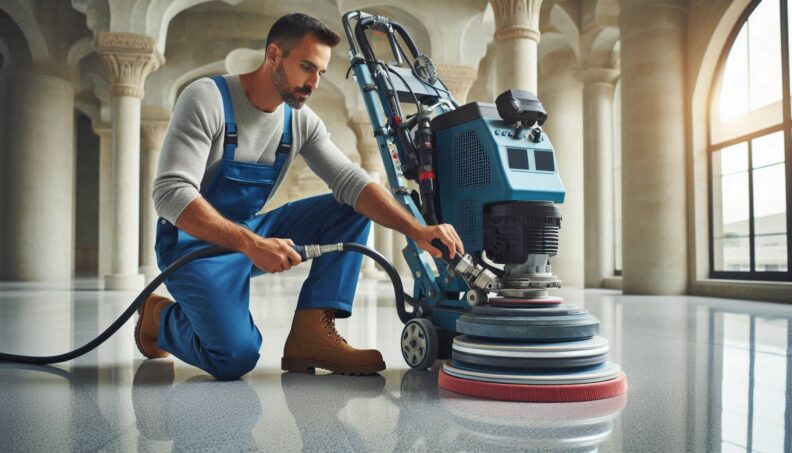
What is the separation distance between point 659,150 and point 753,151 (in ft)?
3.95

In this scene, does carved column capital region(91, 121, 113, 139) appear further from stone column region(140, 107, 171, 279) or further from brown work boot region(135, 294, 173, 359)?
brown work boot region(135, 294, 173, 359)

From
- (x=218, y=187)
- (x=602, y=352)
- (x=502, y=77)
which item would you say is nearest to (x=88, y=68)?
(x=502, y=77)

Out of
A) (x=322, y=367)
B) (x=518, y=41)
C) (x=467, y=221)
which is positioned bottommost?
(x=322, y=367)

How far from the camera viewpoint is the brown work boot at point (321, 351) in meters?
2.78

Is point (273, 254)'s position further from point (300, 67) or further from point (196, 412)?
point (300, 67)

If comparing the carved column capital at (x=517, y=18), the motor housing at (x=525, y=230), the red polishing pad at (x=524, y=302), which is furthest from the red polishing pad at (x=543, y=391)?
the carved column capital at (x=517, y=18)

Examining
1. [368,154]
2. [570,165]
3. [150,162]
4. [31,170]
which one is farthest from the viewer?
[368,154]

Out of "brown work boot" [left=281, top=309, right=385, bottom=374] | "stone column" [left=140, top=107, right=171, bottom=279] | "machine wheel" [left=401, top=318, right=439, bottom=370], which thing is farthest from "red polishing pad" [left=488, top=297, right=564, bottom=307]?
"stone column" [left=140, top=107, right=171, bottom=279]

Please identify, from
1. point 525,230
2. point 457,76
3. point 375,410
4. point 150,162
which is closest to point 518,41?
point 457,76

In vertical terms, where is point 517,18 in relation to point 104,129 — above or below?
below

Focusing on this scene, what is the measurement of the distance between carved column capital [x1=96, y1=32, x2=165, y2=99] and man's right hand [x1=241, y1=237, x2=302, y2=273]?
37.1 ft

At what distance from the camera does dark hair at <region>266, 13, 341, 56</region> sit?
2660 mm

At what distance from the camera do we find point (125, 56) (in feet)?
40.8

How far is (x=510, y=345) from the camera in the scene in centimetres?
224
